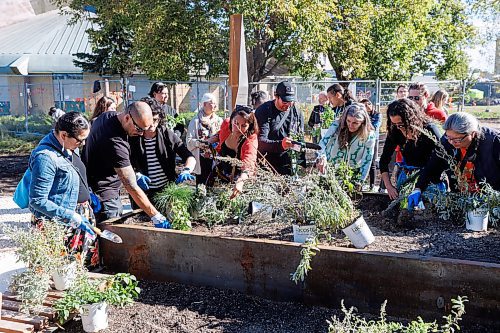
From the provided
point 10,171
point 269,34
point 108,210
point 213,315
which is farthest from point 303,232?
point 10,171

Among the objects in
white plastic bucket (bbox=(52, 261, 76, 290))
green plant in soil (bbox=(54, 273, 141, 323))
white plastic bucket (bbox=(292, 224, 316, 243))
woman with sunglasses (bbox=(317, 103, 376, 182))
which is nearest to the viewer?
green plant in soil (bbox=(54, 273, 141, 323))

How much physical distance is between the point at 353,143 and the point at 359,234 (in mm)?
1424

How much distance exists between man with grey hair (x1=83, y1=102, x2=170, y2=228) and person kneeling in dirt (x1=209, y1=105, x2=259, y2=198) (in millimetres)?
691

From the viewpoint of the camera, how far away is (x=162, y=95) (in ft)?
18.4

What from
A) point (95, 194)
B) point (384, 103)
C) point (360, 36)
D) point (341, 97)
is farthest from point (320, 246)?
point (360, 36)

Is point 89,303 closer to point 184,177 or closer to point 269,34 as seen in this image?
point 184,177

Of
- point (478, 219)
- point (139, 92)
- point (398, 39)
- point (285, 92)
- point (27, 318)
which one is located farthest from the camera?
point (139, 92)

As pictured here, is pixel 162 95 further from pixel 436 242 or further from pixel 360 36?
pixel 360 36

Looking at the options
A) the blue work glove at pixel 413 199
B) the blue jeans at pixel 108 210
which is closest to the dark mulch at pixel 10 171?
the blue jeans at pixel 108 210

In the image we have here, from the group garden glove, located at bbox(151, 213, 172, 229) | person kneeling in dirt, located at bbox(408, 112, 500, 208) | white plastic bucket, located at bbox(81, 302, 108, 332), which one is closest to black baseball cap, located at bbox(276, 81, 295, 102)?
person kneeling in dirt, located at bbox(408, 112, 500, 208)

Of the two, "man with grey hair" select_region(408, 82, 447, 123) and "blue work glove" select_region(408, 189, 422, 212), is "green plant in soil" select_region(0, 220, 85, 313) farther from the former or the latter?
"man with grey hair" select_region(408, 82, 447, 123)

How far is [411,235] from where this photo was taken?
11.2 ft

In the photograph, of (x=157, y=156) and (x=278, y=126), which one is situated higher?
(x=278, y=126)

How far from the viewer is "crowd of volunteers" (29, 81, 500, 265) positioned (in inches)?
124
